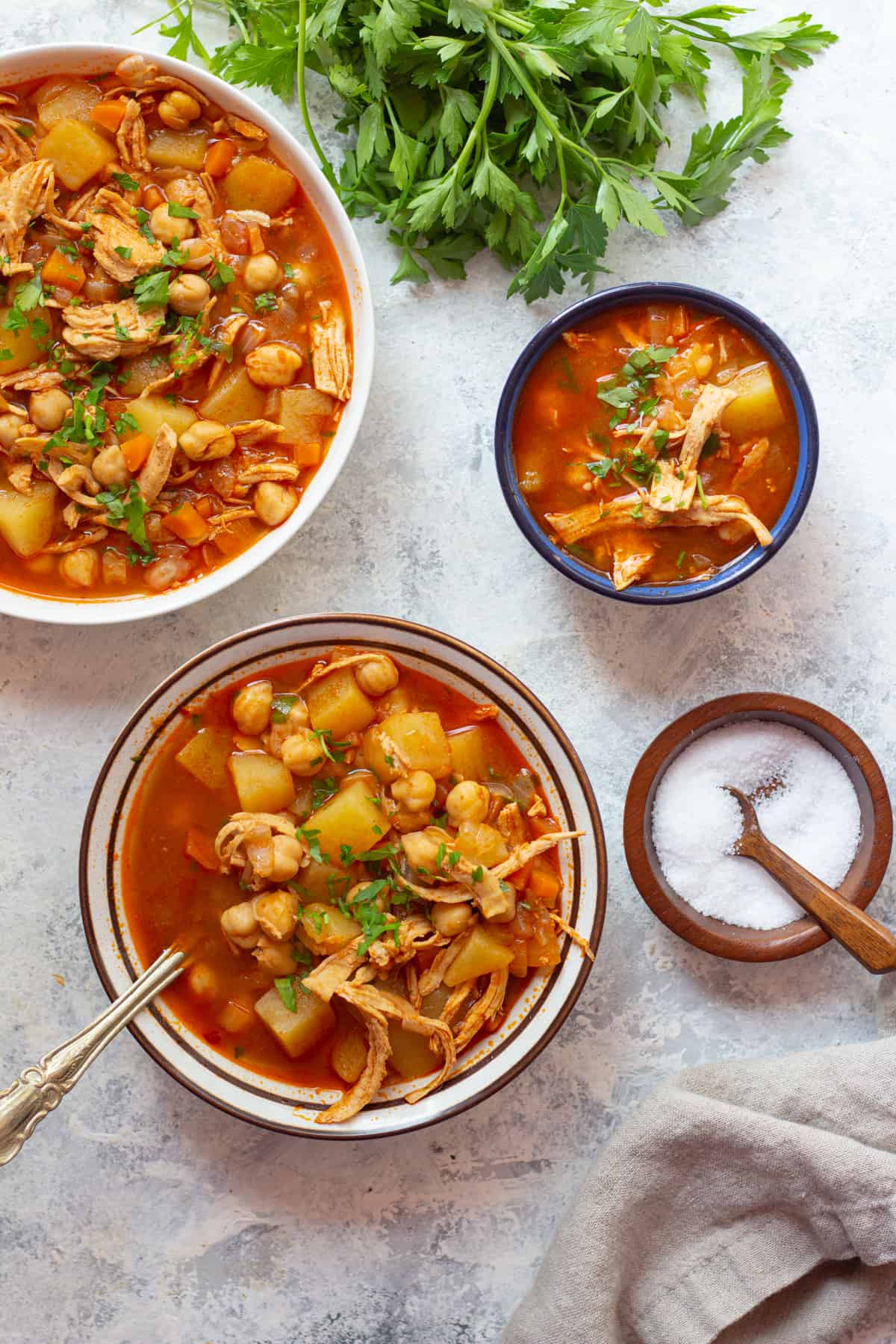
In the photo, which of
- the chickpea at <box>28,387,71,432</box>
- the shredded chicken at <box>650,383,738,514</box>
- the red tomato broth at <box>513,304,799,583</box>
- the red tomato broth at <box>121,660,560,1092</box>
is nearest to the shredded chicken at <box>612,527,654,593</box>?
the red tomato broth at <box>513,304,799,583</box>

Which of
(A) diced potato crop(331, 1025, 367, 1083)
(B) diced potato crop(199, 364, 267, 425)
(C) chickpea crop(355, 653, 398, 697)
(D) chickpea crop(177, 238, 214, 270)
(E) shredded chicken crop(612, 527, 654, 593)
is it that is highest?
(D) chickpea crop(177, 238, 214, 270)

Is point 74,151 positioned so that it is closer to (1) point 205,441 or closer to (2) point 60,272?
(2) point 60,272

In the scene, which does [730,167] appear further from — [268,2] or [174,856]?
[174,856]

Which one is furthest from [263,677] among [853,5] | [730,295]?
[853,5]

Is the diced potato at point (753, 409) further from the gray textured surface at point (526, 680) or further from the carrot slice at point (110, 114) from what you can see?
the carrot slice at point (110, 114)

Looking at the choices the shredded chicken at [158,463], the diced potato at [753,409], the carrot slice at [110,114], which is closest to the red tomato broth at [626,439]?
the diced potato at [753,409]

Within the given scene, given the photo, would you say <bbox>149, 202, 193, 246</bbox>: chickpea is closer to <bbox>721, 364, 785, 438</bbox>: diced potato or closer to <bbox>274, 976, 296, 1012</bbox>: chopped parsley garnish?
<bbox>721, 364, 785, 438</bbox>: diced potato
